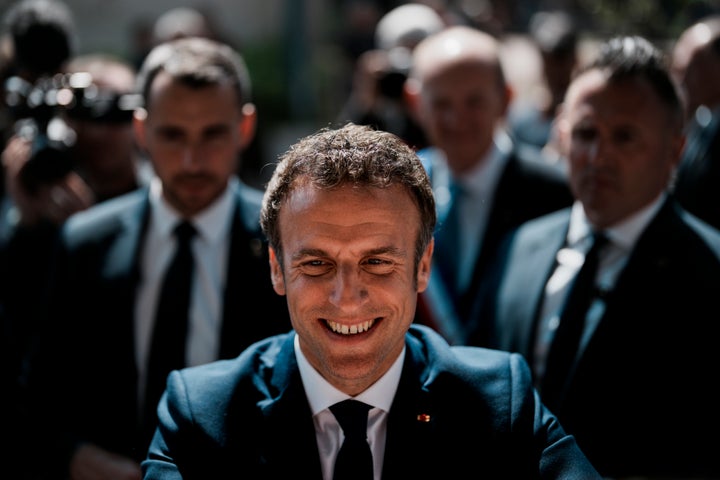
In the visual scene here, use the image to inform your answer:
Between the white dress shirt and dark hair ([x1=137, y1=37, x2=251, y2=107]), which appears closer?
the white dress shirt

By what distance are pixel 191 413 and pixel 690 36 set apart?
4.31 meters

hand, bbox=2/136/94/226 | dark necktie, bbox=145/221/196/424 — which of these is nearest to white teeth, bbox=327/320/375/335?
dark necktie, bbox=145/221/196/424

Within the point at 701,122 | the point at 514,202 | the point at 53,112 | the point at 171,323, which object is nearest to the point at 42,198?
the point at 53,112

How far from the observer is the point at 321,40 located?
15.5 meters

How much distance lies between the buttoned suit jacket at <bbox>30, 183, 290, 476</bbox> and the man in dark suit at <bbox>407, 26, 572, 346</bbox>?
89 centimetres

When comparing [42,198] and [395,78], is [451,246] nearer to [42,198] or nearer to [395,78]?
[395,78]

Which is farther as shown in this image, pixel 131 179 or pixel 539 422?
pixel 131 179

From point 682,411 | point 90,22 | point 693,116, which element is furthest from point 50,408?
point 90,22

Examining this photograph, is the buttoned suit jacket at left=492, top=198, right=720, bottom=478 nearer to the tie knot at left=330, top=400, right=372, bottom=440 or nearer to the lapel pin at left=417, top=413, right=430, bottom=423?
the lapel pin at left=417, top=413, right=430, bottom=423

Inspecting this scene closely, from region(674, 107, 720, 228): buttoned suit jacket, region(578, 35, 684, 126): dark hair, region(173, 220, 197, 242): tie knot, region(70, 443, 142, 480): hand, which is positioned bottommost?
Result: region(70, 443, 142, 480): hand

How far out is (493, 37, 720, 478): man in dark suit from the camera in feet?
9.09

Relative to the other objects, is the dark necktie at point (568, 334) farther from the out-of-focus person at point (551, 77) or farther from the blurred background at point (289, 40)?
the blurred background at point (289, 40)

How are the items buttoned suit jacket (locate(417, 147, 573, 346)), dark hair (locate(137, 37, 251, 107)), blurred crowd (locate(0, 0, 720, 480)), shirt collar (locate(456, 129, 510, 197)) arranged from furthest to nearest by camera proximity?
shirt collar (locate(456, 129, 510, 197))
buttoned suit jacket (locate(417, 147, 573, 346))
dark hair (locate(137, 37, 251, 107))
blurred crowd (locate(0, 0, 720, 480))

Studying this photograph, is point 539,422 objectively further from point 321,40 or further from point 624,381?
point 321,40
